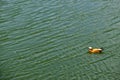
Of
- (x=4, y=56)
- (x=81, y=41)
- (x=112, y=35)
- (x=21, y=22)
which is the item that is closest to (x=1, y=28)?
(x=21, y=22)

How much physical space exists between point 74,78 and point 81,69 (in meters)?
0.88

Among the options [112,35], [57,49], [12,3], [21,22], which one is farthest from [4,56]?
[12,3]

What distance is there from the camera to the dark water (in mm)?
16688

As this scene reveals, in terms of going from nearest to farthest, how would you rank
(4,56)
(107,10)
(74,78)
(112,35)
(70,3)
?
1. (74,78)
2. (4,56)
3. (112,35)
4. (107,10)
5. (70,3)

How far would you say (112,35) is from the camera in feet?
65.1

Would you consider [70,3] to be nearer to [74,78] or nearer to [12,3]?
[12,3]

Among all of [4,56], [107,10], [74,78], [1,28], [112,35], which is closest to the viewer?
[74,78]

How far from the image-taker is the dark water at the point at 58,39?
16.7 m

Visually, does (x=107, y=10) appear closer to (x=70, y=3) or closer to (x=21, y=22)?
(x=70, y=3)

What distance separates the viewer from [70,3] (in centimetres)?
2488

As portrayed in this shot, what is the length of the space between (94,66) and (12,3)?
1115cm

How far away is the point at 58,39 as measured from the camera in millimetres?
19766

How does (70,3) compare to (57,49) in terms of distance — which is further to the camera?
(70,3)

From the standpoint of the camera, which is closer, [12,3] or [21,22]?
[21,22]
